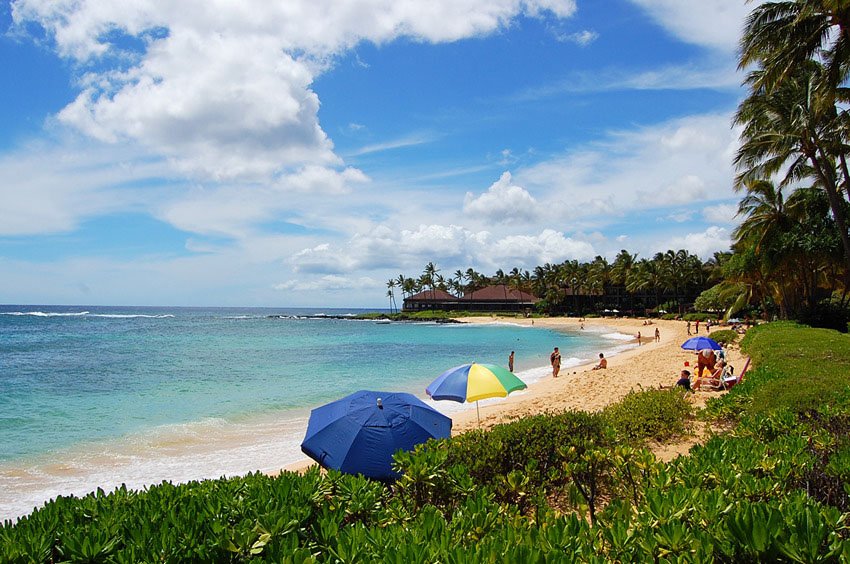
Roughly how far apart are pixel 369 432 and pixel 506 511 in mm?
3381

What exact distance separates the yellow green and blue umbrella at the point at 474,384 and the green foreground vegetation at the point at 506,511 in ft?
12.7

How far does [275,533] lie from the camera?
3.13 m

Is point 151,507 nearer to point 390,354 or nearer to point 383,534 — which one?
point 383,534

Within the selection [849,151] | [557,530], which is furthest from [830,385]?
[849,151]

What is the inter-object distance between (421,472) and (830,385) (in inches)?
247

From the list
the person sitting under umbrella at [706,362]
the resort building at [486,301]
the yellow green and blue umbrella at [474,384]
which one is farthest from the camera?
the resort building at [486,301]

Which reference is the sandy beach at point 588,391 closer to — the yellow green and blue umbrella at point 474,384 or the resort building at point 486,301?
the yellow green and blue umbrella at point 474,384

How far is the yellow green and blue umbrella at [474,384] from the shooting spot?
10.0m

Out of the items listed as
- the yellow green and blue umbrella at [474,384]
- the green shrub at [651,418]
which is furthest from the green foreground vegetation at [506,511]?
the yellow green and blue umbrella at [474,384]

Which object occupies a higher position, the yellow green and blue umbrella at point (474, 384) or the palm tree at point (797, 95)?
the palm tree at point (797, 95)

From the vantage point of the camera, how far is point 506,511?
3.83m

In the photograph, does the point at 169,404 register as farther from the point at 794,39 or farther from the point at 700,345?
the point at 794,39

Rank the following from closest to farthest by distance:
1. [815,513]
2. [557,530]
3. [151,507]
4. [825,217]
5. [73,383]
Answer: [815,513], [557,530], [151,507], [73,383], [825,217]

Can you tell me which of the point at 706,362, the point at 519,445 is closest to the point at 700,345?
the point at 706,362
